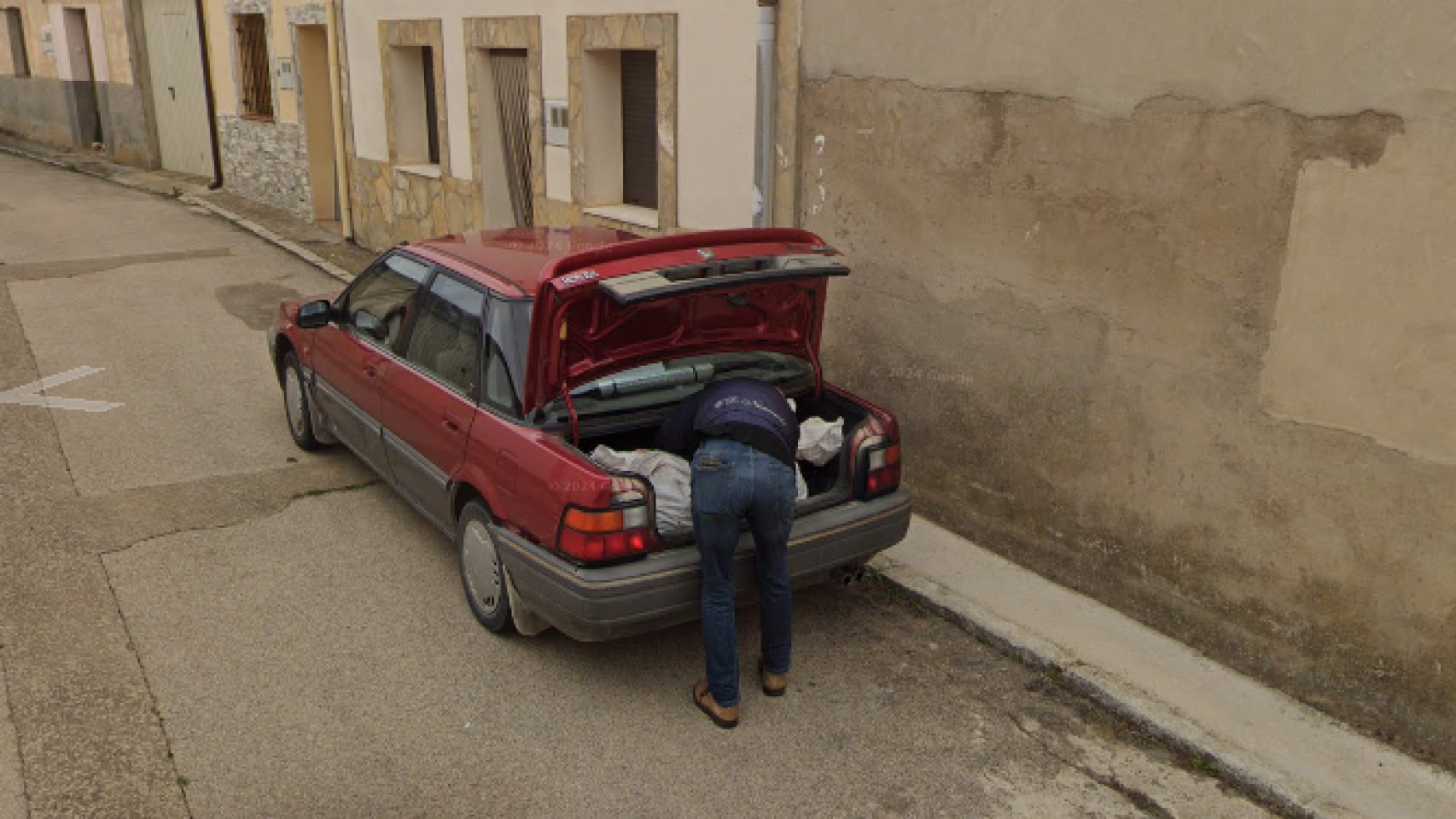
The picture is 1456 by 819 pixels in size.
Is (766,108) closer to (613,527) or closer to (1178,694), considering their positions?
(613,527)

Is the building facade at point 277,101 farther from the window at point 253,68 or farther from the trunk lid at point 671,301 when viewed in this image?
the trunk lid at point 671,301

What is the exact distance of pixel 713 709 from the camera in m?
4.68

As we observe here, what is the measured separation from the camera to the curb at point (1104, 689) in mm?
4305

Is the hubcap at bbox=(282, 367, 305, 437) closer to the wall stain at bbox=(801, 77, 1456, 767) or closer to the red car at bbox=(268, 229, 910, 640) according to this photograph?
the red car at bbox=(268, 229, 910, 640)

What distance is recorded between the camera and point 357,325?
256 inches

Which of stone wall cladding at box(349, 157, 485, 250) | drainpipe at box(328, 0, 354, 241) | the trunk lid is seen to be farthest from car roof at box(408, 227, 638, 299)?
drainpipe at box(328, 0, 354, 241)

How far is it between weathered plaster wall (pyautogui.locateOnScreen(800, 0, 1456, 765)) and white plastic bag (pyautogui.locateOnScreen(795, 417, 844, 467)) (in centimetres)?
123

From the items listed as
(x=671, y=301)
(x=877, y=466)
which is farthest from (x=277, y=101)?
(x=877, y=466)

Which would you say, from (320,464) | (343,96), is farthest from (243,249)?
(320,464)

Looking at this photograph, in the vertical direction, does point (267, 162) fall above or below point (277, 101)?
below

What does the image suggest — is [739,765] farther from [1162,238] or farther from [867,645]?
[1162,238]

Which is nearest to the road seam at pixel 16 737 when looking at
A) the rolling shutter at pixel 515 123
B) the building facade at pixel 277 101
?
the rolling shutter at pixel 515 123

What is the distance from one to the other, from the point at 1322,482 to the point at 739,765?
8.70ft

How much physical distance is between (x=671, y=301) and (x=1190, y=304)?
2.32 metres
